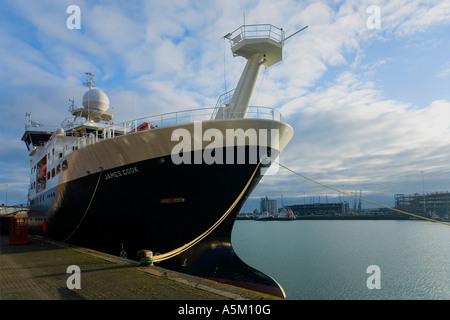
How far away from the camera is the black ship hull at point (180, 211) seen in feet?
37.0

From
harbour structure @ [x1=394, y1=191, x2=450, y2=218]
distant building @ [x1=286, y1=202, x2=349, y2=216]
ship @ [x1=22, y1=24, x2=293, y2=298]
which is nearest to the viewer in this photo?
ship @ [x1=22, y1=24, x2=293, y2=298]

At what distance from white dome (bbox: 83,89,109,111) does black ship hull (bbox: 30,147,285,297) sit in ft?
→ 36.1

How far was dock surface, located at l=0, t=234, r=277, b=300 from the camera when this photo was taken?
240 inches

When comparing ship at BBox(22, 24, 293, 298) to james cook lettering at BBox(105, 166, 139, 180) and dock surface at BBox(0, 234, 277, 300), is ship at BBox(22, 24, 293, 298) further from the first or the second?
dock surface at BBox(0, 234, 277, 300)

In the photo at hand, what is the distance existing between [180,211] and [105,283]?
453 cm

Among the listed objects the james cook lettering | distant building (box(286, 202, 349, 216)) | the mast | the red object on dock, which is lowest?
distant building (box(286, 202, 349, 216))

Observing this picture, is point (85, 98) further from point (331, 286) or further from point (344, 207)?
point (344, 207)

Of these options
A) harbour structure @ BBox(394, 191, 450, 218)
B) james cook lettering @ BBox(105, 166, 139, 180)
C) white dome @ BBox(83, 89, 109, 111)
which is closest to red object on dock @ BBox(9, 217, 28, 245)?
james cook lettering @ BBox(105, 166, 139, 180)

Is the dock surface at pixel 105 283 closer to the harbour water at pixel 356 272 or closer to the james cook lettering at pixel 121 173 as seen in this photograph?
the james cook lettering at pixel 121 173

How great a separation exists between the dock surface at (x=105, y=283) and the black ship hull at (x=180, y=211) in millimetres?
2008

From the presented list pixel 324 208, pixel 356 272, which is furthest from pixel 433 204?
pixel 356 272

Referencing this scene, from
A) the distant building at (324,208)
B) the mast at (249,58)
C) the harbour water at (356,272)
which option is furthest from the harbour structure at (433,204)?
the mast at (249,58)
